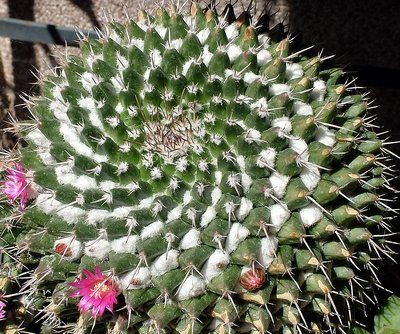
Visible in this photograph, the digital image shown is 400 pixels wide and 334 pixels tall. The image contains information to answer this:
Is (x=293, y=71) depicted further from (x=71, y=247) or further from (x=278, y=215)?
(x=71, y=247)

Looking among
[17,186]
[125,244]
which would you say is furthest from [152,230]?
[17,186]

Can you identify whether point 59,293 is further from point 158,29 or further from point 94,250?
point 158,29

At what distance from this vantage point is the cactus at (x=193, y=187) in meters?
1.32

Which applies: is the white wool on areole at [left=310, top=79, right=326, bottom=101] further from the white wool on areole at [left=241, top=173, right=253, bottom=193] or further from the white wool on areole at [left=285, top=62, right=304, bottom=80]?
the white wool on areole at [left=241, top=173, right=253, bottom=193]

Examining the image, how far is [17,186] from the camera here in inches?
59.6

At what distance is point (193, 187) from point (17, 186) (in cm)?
48

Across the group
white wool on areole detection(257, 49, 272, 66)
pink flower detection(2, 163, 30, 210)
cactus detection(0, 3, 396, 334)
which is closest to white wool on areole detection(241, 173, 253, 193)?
cactus detection(0, 3, 396, 334)

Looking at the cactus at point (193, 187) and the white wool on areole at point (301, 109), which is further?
the white wool on areole at point (301, 109)

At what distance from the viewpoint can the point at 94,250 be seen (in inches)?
53.3

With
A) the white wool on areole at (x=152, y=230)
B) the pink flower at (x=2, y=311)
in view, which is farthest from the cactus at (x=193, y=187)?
the pink flower at (x=2, y=311)

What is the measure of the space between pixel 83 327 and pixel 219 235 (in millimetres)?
447

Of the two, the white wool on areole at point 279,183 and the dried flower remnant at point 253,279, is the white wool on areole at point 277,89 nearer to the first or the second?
the white wool on areole at point 279,183

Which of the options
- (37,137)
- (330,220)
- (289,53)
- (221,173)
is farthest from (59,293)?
(289,53)

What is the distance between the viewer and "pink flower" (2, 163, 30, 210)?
1497 mm
